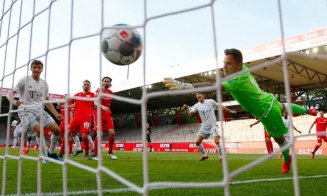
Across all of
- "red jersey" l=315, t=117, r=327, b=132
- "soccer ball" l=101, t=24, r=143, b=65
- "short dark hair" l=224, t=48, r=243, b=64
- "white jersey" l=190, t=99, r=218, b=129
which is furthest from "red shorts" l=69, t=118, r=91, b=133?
"red jersey" l=315, t=117, r=327, b=132

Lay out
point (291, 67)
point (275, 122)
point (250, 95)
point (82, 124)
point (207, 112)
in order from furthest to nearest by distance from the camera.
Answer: point (291, 67) < point (207, 112) < point (82, 124) < point (275, 122) < point (250, 95)

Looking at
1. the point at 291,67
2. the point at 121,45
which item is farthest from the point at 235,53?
the point at 291,67

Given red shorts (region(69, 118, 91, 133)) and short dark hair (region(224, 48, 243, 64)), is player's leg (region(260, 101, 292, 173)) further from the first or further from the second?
red shorts (region(69, 118, 91, 133))

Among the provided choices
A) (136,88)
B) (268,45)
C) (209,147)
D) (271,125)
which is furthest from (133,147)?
(271,125)

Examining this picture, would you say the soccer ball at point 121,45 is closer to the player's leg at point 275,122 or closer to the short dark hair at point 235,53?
the short dark hair at point 235,53

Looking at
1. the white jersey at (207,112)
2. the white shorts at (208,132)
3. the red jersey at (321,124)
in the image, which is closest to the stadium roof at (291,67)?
the red jersey at (321,124)

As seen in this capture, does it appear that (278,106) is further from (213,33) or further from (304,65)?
(304,65)

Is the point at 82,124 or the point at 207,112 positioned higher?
the point at 207,112

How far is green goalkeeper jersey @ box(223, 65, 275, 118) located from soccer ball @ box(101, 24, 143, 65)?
1.00 meters

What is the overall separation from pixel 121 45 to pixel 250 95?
4.76 ft

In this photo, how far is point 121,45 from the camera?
3285 mm

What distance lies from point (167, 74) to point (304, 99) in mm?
9357

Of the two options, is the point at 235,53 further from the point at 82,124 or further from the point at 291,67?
the point at 291,67

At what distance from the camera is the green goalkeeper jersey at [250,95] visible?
3676 mm
